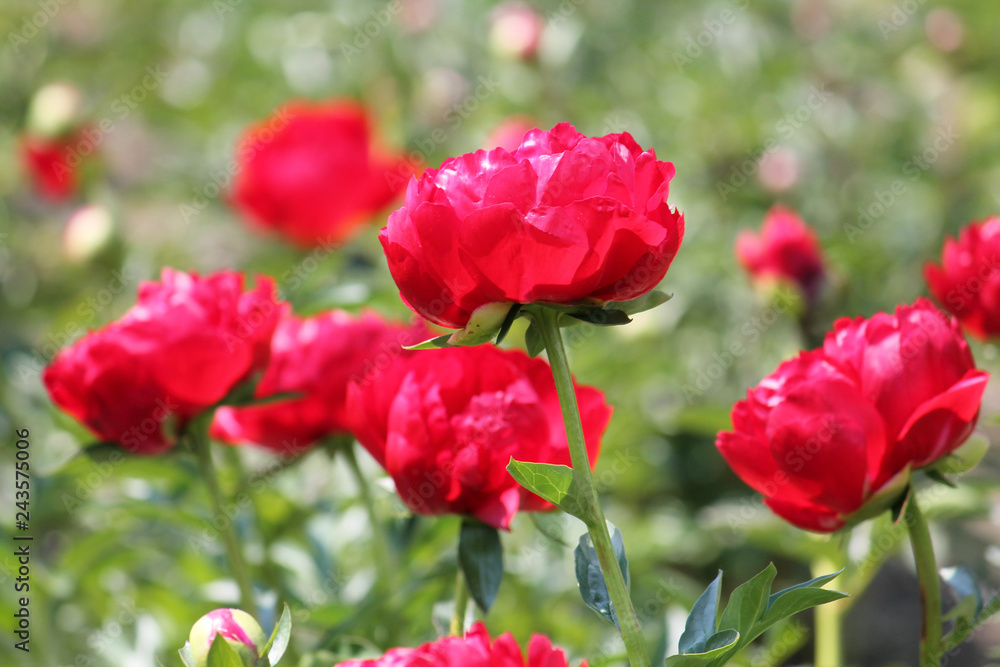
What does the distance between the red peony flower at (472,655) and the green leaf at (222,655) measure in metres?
0.07

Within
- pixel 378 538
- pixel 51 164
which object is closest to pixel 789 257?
pixel 378 538

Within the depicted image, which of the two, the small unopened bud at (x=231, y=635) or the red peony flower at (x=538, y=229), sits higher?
the red peony flower at (x=538, y=229)

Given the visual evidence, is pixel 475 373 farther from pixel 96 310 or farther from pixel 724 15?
pixel 724 15

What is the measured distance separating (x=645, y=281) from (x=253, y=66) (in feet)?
7.34

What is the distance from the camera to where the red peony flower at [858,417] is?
0.60 metres

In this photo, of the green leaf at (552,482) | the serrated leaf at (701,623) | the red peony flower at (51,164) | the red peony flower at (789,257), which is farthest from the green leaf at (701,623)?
the red peony flower at (51,164)

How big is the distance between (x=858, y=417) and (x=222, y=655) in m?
0.41

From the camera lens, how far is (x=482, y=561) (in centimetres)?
66

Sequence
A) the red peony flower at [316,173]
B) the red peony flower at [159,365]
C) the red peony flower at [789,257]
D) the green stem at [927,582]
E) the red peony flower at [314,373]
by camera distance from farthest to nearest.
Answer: the red peony flower at [316,173], the red peony flower at [789,257], the red peony flower at [314,373], the red peony flower at [159,365], the green stem at [927,582]

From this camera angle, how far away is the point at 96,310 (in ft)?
4.68

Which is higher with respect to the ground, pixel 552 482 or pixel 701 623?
pixel 552 482

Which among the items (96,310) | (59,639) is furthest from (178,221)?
(59,639)

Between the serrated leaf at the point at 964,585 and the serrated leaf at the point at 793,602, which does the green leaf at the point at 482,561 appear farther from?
the serrated leaf at the point at 964,585

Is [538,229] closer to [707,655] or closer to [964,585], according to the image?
[707,655]
